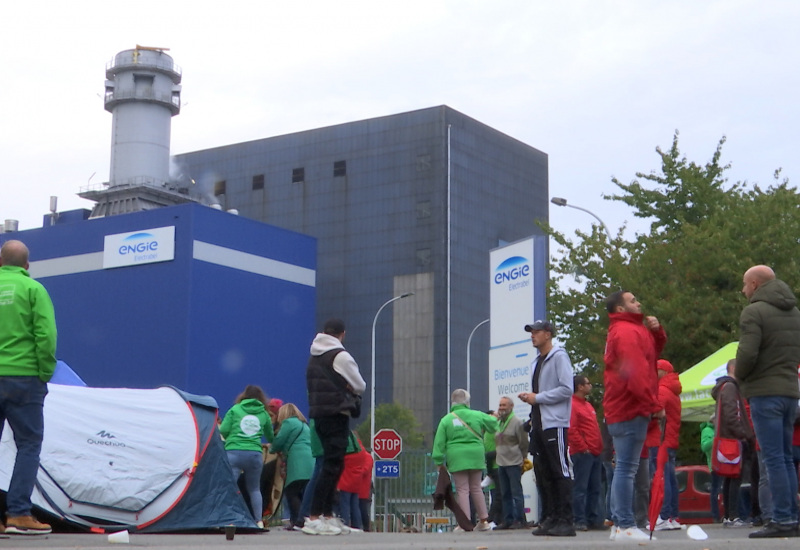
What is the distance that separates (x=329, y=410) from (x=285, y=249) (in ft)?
196

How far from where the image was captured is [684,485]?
20.1 meters

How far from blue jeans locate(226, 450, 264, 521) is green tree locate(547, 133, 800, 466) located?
13.6 metres

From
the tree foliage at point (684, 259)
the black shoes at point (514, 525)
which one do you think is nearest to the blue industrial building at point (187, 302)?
the tree foliage at point (684, 259)

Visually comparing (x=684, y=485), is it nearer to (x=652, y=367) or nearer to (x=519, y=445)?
(x=519, y=445)

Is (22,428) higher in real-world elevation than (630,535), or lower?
higher

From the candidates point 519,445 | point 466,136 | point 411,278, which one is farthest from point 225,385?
point 519,445

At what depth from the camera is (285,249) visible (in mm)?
69125

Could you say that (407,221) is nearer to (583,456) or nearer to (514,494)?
(514,494)

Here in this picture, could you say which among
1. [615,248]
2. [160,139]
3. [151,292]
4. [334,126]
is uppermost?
[334,126]

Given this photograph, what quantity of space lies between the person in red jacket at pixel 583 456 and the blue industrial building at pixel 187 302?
49344 mm

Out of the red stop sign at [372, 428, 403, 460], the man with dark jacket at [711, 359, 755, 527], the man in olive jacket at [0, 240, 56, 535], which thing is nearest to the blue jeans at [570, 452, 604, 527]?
the man with dark jacket at [711, 359, 755, 527]

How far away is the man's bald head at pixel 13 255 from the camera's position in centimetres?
836

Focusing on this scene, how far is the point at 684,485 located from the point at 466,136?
72632 millimetres

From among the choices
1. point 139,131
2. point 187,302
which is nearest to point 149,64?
point 139,131
